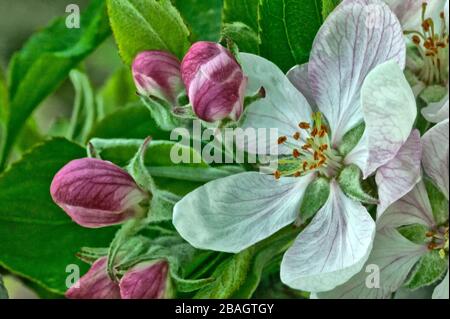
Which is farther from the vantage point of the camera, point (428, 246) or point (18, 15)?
point (18, 15)

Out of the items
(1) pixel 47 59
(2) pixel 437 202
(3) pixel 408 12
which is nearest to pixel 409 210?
(2) pixel 437 202

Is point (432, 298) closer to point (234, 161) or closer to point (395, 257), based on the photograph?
point (395, 257)

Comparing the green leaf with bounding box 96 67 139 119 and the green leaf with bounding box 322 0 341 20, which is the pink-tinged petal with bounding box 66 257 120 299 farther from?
the green leaf with bounding box 96 67 139 119

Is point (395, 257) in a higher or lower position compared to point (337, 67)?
lower

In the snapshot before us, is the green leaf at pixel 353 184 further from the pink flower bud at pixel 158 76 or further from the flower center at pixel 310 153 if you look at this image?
the pink flower bud at pixel 158 76

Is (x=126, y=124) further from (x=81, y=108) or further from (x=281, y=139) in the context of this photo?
(x=281, y=139)
